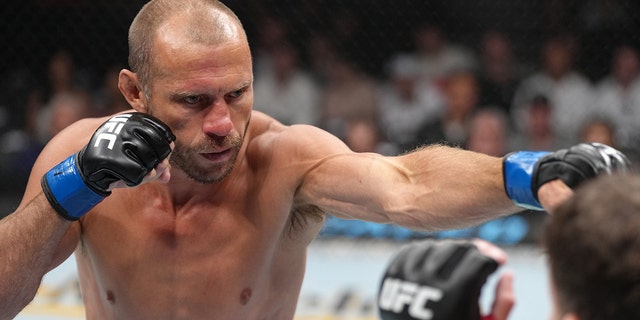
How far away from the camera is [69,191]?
194cm

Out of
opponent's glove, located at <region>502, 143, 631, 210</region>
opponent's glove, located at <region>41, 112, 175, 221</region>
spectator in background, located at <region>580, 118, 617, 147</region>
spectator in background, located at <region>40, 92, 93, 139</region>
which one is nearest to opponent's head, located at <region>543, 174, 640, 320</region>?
opponent's glove, located at <region>502, 143, 631, 210</region>

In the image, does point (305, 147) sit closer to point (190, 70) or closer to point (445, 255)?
point (190, 70)

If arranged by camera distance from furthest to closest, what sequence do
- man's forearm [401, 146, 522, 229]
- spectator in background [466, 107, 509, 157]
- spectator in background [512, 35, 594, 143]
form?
1. spectator in background [512, 35, 594, 143]
2. spectator in background [466, 107, 509, 157]
3. man's forearm [401, 146, 522, 229]

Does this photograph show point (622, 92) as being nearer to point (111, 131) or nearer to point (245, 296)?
point (245, 296)

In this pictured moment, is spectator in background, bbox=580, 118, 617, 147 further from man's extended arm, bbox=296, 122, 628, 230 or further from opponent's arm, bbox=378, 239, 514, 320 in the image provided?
opponent's arm, bbox=378, 239, 514, 320

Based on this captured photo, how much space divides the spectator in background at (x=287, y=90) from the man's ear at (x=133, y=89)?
140 inches

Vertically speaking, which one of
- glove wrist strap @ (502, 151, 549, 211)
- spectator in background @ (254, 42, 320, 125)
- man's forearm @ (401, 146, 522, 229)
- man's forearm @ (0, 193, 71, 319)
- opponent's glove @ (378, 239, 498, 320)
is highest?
opponent's glove @ (378, 239, 498, 320)

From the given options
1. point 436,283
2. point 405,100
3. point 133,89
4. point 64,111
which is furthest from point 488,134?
point 436,283

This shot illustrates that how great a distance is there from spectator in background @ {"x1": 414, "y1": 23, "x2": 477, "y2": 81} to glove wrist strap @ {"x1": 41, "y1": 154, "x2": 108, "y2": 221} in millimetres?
3888

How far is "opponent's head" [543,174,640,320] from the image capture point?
3.03ft

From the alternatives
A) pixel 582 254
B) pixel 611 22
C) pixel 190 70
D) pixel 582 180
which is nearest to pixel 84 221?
pixel 190 70

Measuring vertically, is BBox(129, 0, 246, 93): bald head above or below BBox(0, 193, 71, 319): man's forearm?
above

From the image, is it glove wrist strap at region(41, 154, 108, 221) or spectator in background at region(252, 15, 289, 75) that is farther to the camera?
spectator in background at region(252, 15, 289, 75)

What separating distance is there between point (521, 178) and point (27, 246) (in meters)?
1.05
